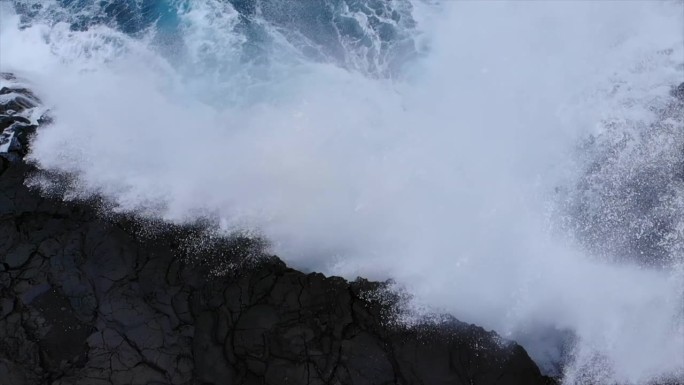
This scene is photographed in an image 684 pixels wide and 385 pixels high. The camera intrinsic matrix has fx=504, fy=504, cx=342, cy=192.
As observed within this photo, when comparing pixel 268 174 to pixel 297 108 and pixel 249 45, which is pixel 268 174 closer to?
pixel 297 108

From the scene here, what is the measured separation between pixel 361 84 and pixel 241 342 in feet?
23.7

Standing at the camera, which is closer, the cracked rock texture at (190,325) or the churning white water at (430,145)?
the cracked rock texture at (190,325)

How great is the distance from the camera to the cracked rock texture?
9484 millimetres

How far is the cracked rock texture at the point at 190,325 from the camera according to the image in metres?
9.48

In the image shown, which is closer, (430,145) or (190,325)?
(190,325)

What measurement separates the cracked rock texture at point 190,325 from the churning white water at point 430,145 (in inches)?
28.2

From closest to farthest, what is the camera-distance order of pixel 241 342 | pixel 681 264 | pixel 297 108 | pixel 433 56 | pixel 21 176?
pixel 241 342, pixel 681 264, pixel 21 176, pixel 297 108, pixel 433 56

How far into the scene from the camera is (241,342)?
9633 mm

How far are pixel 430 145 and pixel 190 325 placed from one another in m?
6.72

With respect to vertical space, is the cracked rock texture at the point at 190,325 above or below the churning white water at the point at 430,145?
below

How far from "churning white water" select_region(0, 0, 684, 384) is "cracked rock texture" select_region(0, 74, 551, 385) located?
0.72m

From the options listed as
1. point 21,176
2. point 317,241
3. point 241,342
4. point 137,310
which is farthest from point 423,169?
point 21,176

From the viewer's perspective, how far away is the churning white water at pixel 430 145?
10.4m

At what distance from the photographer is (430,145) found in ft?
39.9
